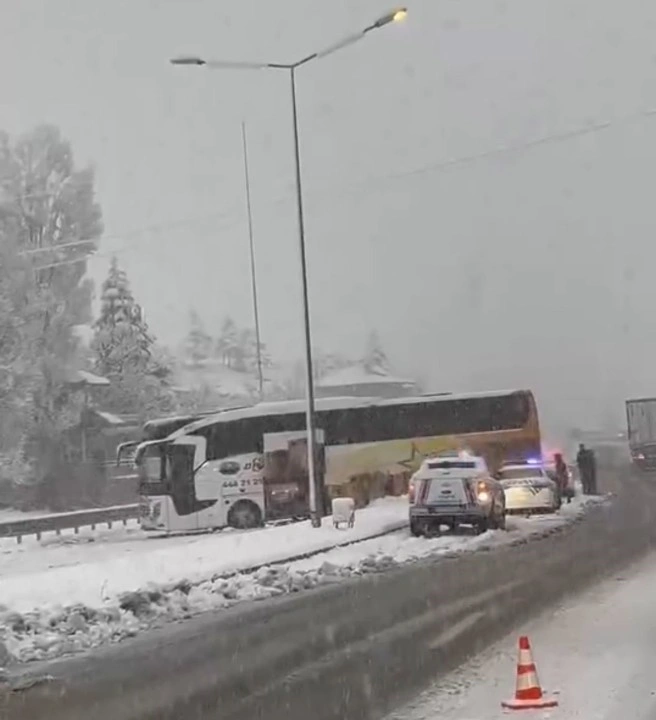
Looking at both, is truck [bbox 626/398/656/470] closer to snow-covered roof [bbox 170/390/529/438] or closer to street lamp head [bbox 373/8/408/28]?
snow-covered roof [bbox 170/390/529/438]

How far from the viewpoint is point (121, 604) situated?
61.3 feet

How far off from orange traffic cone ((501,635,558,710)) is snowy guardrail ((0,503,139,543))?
30.7m

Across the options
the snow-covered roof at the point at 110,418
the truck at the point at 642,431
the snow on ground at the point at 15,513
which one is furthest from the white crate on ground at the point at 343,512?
the truck at the point at 642,431

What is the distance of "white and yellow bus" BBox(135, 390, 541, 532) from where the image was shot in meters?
41.2

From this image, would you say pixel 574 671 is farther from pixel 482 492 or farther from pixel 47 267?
pixel 47 267

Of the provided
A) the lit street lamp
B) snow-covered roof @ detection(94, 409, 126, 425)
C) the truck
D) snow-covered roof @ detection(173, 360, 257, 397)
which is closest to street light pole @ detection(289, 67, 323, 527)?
the lit street lamp

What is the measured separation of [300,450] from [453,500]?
Result: 12.1 meters

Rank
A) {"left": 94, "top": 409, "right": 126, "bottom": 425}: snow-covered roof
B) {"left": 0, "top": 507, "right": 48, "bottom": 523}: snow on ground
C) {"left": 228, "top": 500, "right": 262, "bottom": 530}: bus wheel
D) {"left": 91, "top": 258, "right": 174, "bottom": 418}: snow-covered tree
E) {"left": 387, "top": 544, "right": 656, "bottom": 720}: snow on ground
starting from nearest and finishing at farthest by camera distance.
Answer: {"left": 387, "top": 544, "right": 656, "bottom": 720}: snow on ground, {"left": 228, "top": 500, "right": 262, "bottom": 530}: bus wheel, {"left": 0, "top": 507, "right": 48, "bottom": 523}: snow on ground, {"left": 94, "top": 409, "right": 126, "bottom": 425}: snow-covered roof, {"left": 91, "top": 258, "right": 174, "bottom": 418}: snow-covered tree

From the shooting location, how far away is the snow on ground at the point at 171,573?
16.9 m

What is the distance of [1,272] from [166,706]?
42.1 meters

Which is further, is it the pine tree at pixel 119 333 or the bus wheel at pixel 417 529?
the pine tree at pixel 119 333

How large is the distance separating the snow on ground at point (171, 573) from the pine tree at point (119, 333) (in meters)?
23.0

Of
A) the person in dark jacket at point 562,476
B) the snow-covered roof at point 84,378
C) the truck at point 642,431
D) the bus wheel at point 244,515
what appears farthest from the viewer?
the truck at point 642,431

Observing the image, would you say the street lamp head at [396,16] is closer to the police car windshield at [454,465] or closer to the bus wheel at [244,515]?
the police car windshield at [454,465]
